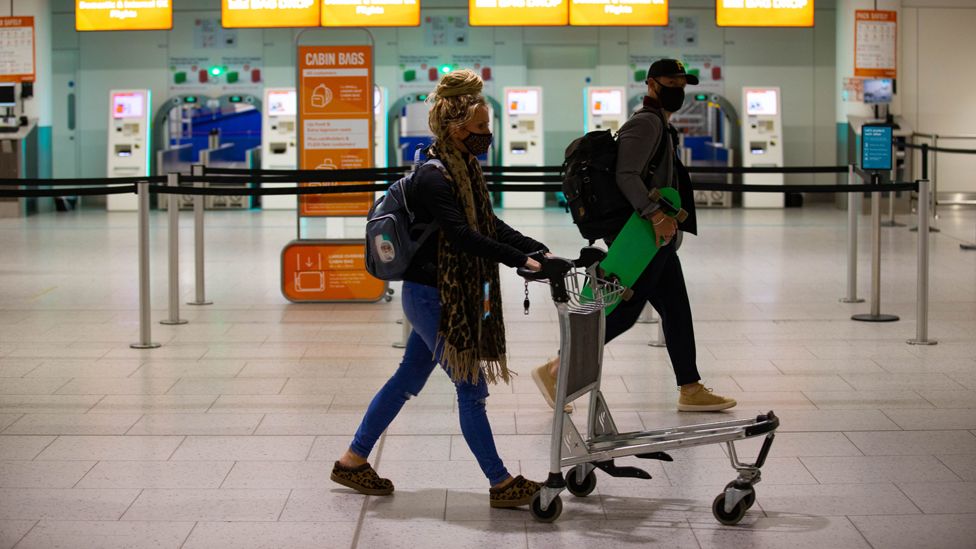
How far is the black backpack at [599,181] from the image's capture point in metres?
4.32

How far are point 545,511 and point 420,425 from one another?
1.18 metres

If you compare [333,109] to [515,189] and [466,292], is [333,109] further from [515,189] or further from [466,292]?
[466,292]

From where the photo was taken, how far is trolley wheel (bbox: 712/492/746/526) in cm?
335

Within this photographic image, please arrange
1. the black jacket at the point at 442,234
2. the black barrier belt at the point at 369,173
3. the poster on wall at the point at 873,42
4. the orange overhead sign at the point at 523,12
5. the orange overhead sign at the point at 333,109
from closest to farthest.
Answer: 1. the black jacket at the point at 442,234
2. the black barrier belt at the point at 369,173
3. the orange overhead sign at the point at 333,109
4. the orange overhead sign at the point at 523,12
5. the poster on wall at the point at 873,42

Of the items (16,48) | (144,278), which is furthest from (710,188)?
(16,48)

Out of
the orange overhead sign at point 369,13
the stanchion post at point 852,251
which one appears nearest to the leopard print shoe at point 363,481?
the stanchion post at point 852,251

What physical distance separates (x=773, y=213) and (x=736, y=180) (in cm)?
104

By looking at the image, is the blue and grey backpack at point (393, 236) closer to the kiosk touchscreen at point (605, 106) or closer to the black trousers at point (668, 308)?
the black trousers at point (668, 308)

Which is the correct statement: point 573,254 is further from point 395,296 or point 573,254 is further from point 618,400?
point 618,400

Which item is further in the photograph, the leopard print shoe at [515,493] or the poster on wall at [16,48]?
the poster on wall at [16,48]

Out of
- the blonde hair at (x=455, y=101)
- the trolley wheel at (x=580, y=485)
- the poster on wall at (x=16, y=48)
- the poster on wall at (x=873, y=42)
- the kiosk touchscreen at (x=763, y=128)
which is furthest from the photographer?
the kiosk touchscreen at (x=763, y=128)

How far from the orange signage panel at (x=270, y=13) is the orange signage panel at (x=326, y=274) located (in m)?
3.86

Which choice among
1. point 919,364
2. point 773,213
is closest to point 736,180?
point 773,213

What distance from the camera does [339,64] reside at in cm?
767
